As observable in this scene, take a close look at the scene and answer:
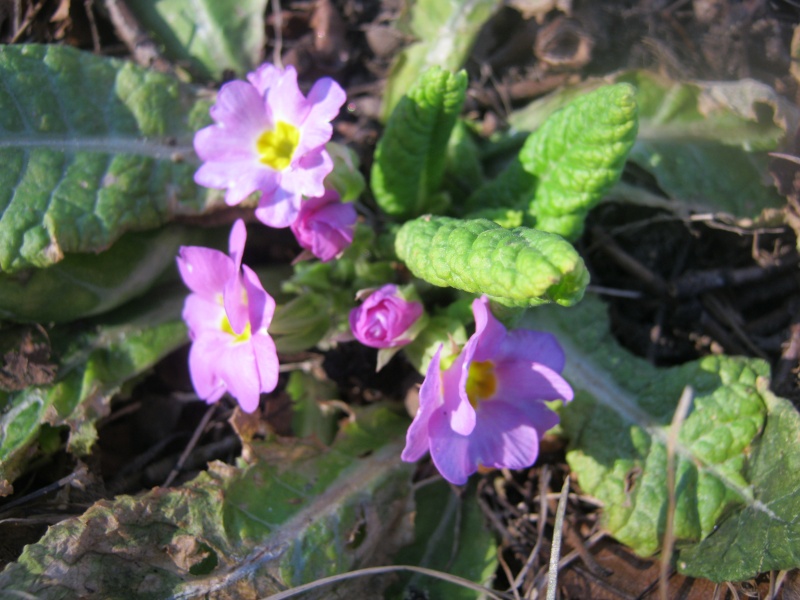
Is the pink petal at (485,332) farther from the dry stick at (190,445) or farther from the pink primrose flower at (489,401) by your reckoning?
the dry stick at (190,445)

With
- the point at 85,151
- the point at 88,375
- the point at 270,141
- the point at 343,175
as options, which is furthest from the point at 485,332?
the point at 85,151

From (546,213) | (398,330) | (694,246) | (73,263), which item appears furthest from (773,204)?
(73,263)

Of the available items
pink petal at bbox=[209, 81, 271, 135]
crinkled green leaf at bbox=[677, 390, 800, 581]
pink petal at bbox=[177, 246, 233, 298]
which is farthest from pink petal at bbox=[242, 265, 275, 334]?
crinkled green leaf at bbox=[677, 390, 800, 581]

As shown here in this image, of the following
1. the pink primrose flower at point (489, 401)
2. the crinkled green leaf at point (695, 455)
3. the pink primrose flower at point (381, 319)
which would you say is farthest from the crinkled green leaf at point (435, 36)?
the crinkled green leaf at point (695, 455)

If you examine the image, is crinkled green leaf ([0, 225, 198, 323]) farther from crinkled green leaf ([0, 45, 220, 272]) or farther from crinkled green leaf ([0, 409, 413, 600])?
crinkled green leaf ([0, 409, 413, 600])

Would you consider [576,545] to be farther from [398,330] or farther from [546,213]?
[546,213]

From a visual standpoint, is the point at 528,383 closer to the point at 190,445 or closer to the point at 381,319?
the point at 381,319

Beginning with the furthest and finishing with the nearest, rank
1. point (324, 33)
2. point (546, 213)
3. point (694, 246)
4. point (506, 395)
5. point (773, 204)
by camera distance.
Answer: point (324, 33) < point (694, 246) < point (773, 204) < point (546, 213) < point (506, 395)
